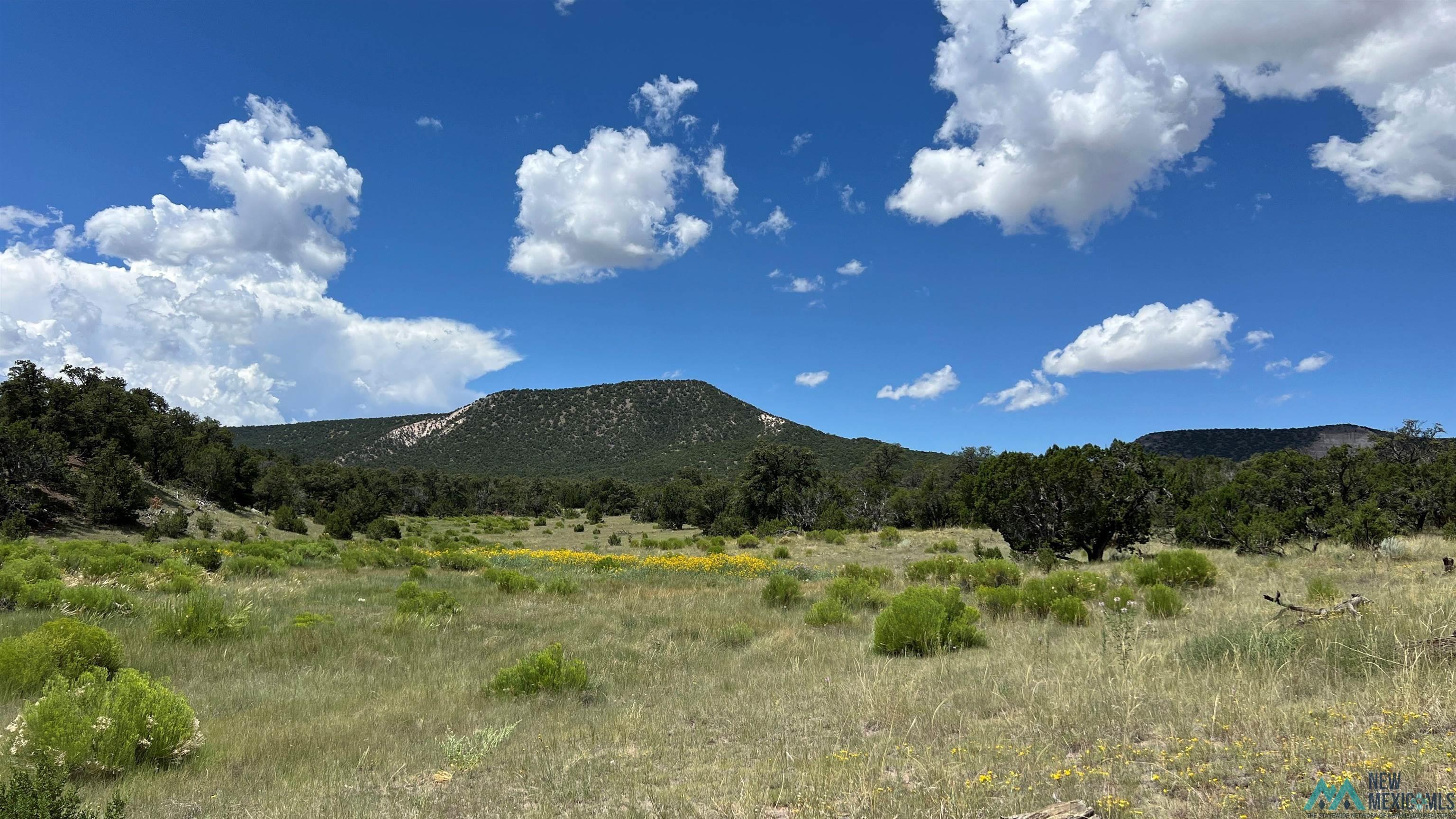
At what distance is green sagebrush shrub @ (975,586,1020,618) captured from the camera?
11352 mm

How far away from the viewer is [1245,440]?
102500mm

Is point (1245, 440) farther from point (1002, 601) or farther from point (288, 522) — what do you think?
point (288, 522)

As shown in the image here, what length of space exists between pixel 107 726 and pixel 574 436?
11592 centimetres

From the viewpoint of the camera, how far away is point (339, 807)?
4141mm

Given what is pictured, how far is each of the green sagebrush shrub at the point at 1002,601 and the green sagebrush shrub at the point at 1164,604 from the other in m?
1.98

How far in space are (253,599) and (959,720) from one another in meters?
14.4

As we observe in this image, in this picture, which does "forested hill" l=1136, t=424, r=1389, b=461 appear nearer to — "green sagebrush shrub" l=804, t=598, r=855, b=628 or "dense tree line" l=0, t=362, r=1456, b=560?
"dense tree line" l=0, t=362, r=1456, b=560

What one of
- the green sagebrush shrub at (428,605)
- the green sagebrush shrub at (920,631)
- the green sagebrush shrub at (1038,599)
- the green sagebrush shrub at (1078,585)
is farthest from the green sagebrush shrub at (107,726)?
the green sagebrush shrub at (1078,585)

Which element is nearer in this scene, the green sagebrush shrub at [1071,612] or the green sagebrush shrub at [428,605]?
the green sagebrush shrub at [1071,612]

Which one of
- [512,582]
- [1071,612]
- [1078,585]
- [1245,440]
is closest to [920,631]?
[1071,612]

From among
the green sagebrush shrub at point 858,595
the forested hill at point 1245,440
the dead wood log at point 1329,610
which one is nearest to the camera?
the dead wood log at point 1329,610

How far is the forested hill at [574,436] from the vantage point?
350 feet

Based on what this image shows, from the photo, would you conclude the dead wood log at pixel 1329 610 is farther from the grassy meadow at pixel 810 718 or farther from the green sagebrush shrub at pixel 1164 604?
the green sagebrush shrub at pixel 1164 604

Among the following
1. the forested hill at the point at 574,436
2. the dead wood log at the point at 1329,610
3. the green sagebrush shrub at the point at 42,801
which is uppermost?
the forested hill at the point at 574,436
